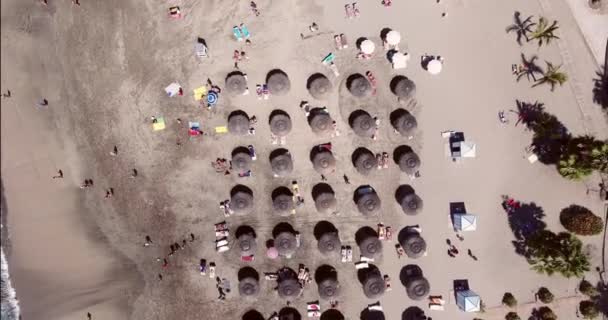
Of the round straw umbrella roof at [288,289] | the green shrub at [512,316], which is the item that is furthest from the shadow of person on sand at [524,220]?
the round straw umbrella roof at [288,289]

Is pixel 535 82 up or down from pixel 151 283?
up

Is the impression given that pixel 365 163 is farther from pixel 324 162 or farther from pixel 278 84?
pixel 278 84

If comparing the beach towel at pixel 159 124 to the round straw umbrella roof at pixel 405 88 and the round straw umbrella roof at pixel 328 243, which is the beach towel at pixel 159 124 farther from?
the round straw umbrella roof at pixel 405 88

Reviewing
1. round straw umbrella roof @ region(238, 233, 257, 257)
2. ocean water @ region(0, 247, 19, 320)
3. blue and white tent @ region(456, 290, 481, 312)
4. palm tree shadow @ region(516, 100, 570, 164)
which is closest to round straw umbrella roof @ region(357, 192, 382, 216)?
round straw umbrella roof @ region(238, 233, 257, 257)

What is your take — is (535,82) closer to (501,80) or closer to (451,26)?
(501,80)

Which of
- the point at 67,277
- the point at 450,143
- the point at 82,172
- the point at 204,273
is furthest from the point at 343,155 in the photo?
the point at 67,277

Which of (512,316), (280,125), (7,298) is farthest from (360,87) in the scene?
(7,298)
